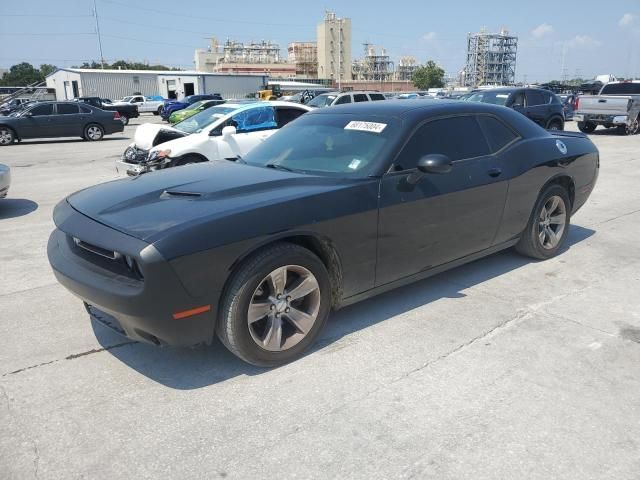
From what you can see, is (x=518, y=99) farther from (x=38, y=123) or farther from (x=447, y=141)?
(x=38, y=123)

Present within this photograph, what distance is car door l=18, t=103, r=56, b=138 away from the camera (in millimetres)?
A: 18500

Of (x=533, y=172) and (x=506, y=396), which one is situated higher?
(x=533, y=172)

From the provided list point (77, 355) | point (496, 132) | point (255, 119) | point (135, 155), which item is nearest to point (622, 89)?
point (255, 119)

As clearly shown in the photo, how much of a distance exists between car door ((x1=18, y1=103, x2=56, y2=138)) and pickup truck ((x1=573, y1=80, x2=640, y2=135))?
1891 cm

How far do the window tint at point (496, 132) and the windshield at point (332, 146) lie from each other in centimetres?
111

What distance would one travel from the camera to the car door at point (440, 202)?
3725 mm

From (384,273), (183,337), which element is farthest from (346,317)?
(183,337)

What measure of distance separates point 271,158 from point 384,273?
1.35 m

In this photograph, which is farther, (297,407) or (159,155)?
(159,155)

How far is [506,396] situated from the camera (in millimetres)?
2979

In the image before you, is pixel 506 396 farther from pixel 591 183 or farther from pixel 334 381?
pixel 591 183

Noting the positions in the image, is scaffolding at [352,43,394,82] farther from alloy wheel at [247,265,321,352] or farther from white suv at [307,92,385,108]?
alloy wheel at [247,265,321,352]

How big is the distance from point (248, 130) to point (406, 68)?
177127mm

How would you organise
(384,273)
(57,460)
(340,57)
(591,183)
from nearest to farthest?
(57,460)
(384,273)
(591,183)
(340,57)
